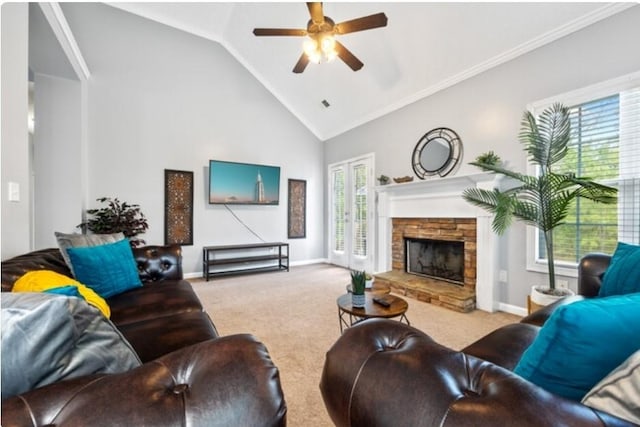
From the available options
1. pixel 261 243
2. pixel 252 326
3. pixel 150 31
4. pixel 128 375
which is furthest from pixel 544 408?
pixel 150 31

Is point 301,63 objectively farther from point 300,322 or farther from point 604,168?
point 604,168

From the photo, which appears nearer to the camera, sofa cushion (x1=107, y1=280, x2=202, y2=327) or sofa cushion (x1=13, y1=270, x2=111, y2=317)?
sofa cushion (x1=13, y1=270, x2=111, y2=317)

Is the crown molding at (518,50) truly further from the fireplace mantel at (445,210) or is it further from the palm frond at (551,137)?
the fireplace mantel at (445,210)

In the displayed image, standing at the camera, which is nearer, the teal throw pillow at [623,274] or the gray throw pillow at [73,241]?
the teal throw pillow at [623,274]

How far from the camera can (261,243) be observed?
4953mm

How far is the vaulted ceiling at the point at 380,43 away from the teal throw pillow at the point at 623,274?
7.20ft

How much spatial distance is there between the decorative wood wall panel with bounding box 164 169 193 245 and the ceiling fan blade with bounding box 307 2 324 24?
10.5ft

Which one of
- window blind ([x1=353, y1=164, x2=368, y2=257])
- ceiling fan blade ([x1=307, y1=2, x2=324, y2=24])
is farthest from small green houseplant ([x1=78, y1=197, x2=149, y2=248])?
window blind ([x1=353, y1=164, x2=368, y2=257])

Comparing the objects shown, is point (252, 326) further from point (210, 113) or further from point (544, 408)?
point (210, 113)

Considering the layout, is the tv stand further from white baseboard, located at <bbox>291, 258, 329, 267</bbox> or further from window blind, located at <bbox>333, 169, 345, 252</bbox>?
window blind, located at <bbox>333, 169, 345, 252</bbox>

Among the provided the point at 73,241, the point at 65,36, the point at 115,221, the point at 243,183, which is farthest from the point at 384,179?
the point at 65,36

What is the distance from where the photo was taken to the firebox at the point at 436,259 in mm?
3438

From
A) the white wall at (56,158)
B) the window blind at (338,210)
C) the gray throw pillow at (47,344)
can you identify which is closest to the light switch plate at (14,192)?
the gray throw pillow at (47,344)

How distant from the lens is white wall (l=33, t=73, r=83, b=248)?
334 cm
